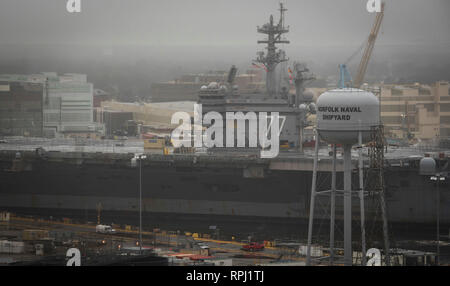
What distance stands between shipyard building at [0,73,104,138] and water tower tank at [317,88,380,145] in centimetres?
4557

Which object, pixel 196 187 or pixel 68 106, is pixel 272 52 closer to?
pixel 196 187

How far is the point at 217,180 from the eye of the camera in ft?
140

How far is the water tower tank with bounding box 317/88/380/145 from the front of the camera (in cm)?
2589

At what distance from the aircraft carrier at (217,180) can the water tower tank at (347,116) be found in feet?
44.4

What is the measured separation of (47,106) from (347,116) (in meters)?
59.1

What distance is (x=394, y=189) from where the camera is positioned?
40.5 meters

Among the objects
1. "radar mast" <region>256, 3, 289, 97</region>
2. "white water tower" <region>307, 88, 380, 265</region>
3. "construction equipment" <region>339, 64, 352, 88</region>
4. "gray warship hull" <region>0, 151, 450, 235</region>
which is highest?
"radar mast" <region>256, 3, 289, 97</region>

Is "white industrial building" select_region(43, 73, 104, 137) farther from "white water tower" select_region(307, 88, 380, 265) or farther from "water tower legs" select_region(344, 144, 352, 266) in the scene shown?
"white water tower" select_region(307, 88, 380, 265)

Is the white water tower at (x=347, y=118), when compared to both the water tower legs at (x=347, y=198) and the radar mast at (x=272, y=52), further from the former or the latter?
the radar mast at (x=272, y=52)

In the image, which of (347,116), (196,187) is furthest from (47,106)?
(347,116)

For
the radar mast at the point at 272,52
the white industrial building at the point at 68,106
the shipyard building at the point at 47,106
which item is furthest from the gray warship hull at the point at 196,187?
the white industrial building at the point at 68,106

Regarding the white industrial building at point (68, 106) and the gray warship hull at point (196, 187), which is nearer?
the gray warship hull at point (196, 187)

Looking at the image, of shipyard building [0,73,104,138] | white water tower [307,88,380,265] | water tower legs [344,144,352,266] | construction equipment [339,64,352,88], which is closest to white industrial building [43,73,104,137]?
shipyard building [0,73,104,138]

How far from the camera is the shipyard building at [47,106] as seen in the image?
A: 75188 mm
